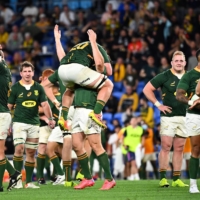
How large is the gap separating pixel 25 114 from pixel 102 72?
8.35 feet

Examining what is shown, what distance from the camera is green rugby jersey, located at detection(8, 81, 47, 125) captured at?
14956 mm

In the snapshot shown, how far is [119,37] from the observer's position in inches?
1087

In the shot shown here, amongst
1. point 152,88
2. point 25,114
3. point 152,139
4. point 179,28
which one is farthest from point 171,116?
→ point 179,28

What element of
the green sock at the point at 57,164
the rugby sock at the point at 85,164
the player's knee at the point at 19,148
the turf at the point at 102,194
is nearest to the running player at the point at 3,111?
the turf at the point at 102,194

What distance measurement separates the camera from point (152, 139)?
2339 cm

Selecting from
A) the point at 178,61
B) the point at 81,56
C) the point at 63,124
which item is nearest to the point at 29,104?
the point at 63,124

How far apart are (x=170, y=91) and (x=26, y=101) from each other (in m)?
2.68

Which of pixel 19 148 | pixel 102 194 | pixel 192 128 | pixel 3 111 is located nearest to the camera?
pixel 102 194

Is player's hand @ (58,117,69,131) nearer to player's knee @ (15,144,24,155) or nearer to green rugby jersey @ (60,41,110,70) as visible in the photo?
green rugby jersey @ (60,41,110,70)

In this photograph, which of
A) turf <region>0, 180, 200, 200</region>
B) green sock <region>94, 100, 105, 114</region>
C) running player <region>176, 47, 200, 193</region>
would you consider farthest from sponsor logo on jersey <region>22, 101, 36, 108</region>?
running player <region>176, 47, 200, 193</region>

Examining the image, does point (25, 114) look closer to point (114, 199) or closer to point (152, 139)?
point (114, 199)

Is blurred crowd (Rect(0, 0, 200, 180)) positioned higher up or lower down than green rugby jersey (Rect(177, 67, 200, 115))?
higher up

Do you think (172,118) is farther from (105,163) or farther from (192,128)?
(105,163)

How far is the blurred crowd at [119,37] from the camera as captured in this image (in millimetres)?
25125
